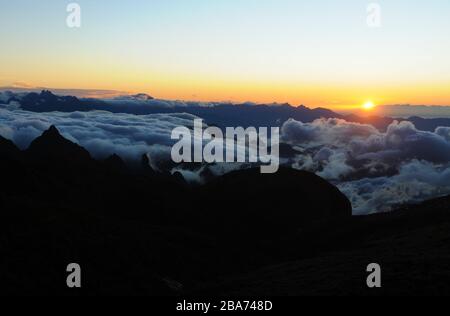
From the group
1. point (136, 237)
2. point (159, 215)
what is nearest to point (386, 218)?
point (136, 237)

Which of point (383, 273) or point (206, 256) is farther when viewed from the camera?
point (206, 256)

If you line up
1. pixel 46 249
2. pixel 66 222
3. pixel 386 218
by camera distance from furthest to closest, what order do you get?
pixel 386 218, pixel 66 222, pixel 46 249

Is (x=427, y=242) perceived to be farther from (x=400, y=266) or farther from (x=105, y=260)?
(x=105, y=260)

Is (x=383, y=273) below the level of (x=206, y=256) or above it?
above

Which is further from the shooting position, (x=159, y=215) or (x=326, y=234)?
(x=159, y=215)

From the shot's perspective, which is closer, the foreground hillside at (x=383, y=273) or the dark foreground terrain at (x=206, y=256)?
the foreground hillside at (x=383, y=273)

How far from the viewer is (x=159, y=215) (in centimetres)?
19338

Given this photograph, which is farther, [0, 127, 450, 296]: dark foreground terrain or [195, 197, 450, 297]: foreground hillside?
[0, 127, 450, 296]: dark foreground terrain
